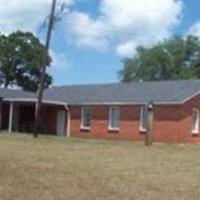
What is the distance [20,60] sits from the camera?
78312 mm

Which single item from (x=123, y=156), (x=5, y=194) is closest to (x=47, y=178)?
(x=5, y=194)

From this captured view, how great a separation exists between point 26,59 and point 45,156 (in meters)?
58.9

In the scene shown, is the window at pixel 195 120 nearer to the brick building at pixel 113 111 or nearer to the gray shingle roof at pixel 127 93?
the brick building at pixel 113 111

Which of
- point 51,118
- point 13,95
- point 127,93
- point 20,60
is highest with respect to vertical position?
point 20,60

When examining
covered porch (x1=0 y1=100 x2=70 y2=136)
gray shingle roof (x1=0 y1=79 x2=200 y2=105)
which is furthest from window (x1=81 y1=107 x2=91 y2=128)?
covered porch (x1=0 y1=100 x2=70 y2=136)

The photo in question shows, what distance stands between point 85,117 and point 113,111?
2831mm

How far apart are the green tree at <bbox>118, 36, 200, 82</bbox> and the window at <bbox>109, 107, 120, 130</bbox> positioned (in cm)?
3224

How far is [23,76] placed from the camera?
79375 mm

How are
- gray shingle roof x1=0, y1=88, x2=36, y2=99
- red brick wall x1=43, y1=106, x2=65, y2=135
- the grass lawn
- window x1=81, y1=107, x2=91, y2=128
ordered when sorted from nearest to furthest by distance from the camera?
the grass lawn, window x1=81, y1=107, x2=91, y2=128, red brick wall x1=43, y1=106, x2=65, y2=135, gray shingle roof x1=0, y1=88, x2=36, y2=99

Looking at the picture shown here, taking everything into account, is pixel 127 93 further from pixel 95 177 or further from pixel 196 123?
pixel 95 177

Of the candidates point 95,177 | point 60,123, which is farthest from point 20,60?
point 95,177

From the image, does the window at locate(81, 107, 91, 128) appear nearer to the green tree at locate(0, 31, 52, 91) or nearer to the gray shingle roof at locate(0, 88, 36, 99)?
the gray shingle roof at locate(0, 88, 36, 99)

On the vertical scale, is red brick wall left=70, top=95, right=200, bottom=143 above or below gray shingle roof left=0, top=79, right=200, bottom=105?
below

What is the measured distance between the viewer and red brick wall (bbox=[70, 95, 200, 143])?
132ft
